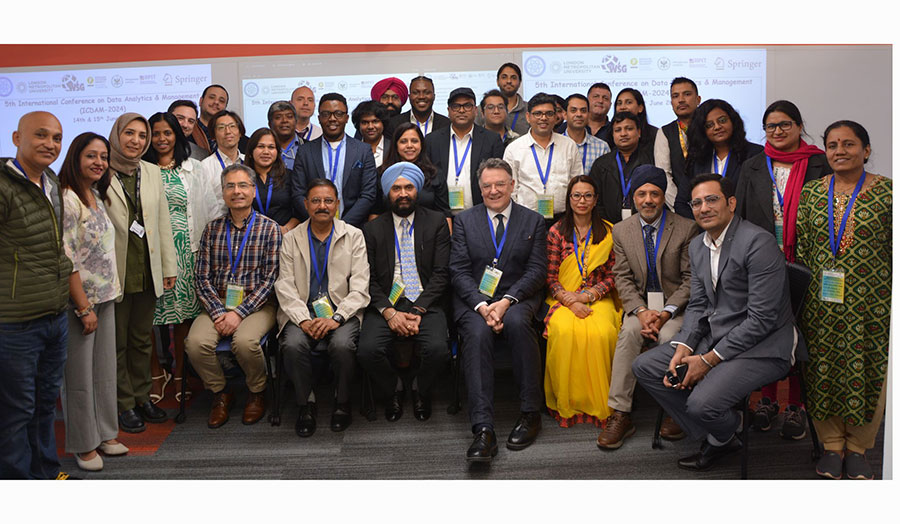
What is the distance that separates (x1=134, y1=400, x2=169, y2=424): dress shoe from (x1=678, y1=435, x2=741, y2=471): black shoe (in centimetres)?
310

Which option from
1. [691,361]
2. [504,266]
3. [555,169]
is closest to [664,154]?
[555,169]

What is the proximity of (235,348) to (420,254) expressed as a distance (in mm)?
1272

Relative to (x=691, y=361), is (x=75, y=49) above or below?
above

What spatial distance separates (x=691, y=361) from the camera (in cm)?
315

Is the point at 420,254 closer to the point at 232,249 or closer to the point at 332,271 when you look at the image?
the point at 332,271

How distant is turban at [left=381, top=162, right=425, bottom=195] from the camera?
4016 mm

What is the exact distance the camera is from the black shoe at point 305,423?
12.1 feet

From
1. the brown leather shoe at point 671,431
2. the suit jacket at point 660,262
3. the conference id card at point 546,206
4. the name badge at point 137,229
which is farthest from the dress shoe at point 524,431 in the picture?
the name badge at point 137,229

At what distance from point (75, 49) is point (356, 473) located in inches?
227

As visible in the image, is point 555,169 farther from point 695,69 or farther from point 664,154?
point 695,69

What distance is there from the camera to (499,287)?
3.92m

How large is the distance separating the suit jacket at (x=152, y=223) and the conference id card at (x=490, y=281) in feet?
6.34

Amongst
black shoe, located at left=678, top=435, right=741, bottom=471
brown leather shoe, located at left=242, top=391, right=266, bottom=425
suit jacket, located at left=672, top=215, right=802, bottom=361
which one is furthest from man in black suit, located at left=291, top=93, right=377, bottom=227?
black shoe, located at left=678, top=435, right=741, bottom=471

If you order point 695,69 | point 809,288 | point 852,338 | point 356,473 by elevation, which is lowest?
point 356,473
